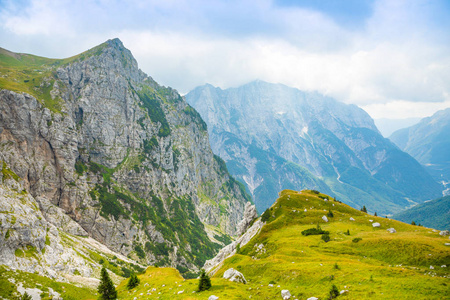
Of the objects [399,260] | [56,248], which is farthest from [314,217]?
[56,248]

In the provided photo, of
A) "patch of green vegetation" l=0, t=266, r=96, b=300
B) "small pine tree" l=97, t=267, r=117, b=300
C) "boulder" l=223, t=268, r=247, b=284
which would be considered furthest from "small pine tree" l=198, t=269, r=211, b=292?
"patch of green vegetation" l=0, t=266, r=96, b=300

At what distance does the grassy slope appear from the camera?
3269 cm

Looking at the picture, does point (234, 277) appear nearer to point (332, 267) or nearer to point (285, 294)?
point (285, 294)

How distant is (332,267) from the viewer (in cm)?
4422

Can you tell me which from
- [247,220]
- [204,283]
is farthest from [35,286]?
[247,220]

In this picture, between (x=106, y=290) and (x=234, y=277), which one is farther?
(x=106, y=290)

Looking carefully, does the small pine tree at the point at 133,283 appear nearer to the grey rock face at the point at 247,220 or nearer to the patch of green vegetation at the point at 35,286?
the patch of green vegetation at the point at 35,286

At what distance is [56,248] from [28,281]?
2542 inches

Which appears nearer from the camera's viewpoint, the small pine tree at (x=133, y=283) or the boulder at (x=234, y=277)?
the boulder at (x=234, y=277)

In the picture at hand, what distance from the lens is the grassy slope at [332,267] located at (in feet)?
107

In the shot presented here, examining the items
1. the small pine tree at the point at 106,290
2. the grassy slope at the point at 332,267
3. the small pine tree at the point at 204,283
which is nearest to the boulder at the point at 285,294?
the grassy slope at the point at 332,267

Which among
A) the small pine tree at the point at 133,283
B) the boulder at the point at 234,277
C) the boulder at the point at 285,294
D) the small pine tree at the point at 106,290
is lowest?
the small pine tree at the point at 133,283

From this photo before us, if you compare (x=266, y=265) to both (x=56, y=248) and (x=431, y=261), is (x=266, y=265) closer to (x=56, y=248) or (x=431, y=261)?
(x=431, y=261)

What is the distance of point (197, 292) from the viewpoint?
3944cm
